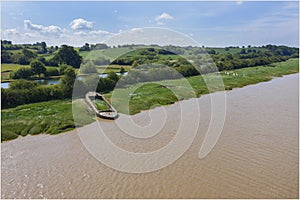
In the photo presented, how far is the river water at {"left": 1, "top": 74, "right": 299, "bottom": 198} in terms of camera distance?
9.29 meters

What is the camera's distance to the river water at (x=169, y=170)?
929 centimetres

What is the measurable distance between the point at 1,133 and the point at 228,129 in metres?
14.1

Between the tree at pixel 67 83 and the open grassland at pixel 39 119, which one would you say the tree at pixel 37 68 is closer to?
the tree at pixel 67 83

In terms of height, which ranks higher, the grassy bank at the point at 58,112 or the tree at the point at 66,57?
→ the tree at the point at 66,57

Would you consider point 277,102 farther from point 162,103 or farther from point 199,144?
point 199,144

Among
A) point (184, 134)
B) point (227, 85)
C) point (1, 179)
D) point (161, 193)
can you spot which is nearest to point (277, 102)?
point (227, 85)

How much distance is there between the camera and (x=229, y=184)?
379 inches

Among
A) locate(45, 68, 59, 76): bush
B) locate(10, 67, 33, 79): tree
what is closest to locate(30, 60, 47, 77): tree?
locate(45, 68, 59, 76): bush

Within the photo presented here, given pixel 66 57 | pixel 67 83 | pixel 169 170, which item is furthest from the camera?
pixel 66 57

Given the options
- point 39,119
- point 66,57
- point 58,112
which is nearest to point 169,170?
point 39,119

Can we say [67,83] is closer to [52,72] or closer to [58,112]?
[58,112]

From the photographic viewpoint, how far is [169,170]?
10805 millimetres

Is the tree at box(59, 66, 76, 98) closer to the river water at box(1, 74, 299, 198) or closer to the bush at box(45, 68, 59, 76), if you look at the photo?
the river water at box(1, 74, 299, 198)

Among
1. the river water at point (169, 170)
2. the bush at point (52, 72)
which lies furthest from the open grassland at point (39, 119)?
the bush at point (52, 72)
